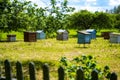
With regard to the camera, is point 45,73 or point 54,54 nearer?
point 45,73

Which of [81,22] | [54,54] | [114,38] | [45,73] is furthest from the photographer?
[81,22]

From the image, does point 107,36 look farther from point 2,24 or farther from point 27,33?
point 2,24

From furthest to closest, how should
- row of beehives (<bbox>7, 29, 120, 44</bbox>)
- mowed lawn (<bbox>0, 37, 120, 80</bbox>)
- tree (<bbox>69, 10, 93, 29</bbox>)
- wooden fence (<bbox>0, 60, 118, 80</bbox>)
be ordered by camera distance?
tree (<bbox>69, 10, 93, 29</bbox>) < row of beehives (<bbox>7, 29, 120, 44</bbox>) < mowed lawn (<bbox>0, 37, 120, 80</bbox>) < wooden fence (<bbox>0, 60, 118, 80</bbox>)

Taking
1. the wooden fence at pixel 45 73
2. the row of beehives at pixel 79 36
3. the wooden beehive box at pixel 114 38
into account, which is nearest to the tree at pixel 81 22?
the row of beehives at pixel 79 36

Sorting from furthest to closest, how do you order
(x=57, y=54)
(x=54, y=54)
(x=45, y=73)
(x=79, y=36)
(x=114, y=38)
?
1. (x=114, y=38)
2. (x=79, y=36)
3. (x=57, y=54)
4. (x=54, y=54)
5. (x=45, y=73)

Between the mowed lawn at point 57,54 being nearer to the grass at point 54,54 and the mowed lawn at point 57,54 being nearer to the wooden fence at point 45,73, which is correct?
the grass at point 54,54

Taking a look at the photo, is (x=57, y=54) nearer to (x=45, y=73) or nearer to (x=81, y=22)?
(x=45, y=73)

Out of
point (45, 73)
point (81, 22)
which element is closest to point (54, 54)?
point (45, 73)

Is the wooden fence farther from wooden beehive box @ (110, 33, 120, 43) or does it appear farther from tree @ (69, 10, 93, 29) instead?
tree @ (69, 10, 93, 29)

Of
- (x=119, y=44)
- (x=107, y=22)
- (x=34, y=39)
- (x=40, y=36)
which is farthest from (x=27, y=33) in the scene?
(x=107, y=22)

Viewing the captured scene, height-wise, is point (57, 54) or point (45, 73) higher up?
point (45, 73)

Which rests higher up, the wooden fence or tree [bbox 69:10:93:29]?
the wooden fence

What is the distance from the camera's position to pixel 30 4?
55.6 feet

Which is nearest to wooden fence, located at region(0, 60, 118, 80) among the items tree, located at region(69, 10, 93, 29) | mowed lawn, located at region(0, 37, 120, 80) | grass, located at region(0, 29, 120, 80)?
grass, located at region(0, 29, 120, 80)
